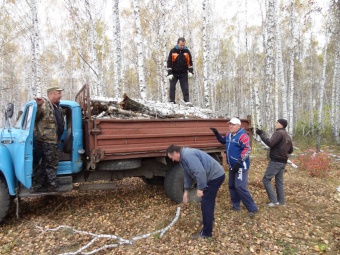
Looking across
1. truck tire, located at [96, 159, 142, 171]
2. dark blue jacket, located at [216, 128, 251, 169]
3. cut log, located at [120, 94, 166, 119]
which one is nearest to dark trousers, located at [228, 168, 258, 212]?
dark blue jacket, located at [216, 128, 251, 169]

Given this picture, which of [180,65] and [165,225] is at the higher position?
[180,65]

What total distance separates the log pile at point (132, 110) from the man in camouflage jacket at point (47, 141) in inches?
30.4

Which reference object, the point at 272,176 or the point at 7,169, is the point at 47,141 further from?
the point at 272,176

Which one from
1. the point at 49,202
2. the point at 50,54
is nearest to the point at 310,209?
the point at 49,202

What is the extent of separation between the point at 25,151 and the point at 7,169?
428mm

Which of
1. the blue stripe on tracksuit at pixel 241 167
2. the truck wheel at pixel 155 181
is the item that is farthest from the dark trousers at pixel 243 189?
the truck wheel at pixel 155 181

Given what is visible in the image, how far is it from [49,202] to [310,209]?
521cm

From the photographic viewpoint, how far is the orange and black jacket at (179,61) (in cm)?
662

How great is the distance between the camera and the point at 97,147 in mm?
3865

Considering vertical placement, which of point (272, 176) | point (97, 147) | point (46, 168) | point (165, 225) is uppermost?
point (97, 147)

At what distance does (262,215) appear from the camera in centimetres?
400

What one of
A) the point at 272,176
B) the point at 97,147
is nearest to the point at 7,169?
the point at 97,147

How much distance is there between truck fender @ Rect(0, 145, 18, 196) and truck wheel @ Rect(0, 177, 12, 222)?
82 millimetres

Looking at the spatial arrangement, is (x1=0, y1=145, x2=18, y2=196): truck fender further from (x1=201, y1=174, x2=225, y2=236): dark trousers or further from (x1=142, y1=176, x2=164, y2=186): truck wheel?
(x1=201, y1=174, x2=225, y2=236): dark trousers
